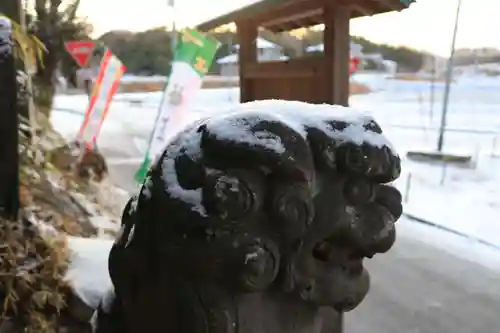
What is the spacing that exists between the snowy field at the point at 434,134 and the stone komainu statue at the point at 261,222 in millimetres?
3114

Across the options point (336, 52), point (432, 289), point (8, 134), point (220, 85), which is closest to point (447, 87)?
point (220, 85)

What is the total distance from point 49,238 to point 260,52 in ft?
7.18

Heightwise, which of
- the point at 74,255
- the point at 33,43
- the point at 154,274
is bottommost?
the point at 74,255

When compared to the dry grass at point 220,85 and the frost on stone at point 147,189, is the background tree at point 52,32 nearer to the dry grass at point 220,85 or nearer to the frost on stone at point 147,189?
the dry grass at point 220,85

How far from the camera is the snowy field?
435 cm

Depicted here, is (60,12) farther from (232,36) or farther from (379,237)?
(379,237)

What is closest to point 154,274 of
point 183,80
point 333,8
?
point 333,8

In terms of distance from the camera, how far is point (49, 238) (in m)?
1.16

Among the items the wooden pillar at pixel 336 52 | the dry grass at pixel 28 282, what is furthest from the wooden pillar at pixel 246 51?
the dry grass at pixel 28 282

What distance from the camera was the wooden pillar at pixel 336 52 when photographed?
89.6 inches

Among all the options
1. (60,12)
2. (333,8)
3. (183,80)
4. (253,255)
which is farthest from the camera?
(60,12)

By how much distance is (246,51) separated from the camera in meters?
3.04

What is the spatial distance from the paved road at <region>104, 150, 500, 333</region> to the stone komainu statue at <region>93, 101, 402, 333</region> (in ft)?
6.84

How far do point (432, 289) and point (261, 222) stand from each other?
281 centimetres
